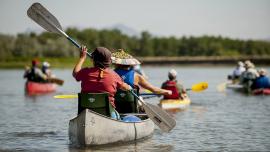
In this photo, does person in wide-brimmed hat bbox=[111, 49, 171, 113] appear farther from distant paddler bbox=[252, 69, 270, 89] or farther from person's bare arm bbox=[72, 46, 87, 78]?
distant paddler bbox=[252, 69, 270, 89]

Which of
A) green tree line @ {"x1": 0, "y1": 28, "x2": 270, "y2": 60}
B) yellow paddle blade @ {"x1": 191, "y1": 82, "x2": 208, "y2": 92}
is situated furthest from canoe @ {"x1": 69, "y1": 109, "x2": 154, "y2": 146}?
green tree line @ {"x1": 0, "y1": 28, "x2": 270, "y2": 60}

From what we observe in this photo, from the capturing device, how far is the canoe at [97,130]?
42.6 ft

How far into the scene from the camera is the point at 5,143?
1486 centimetres

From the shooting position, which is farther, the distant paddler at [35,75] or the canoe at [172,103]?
the distant paddler at [35,75]

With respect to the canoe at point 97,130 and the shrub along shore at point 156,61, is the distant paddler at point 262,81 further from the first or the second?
the shrub along shore at point 156,61

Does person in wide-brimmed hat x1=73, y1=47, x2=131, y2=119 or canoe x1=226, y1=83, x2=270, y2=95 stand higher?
person in wide-brimmed hat x1=73, y1=47, x2=131, y2=119

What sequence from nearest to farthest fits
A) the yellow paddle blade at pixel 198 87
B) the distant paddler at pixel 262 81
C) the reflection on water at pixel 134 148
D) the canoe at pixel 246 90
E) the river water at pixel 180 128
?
the reflection on water at pixel 134 148 → the river water at pixel 180 128 → the yellow paddle blade at pixel 198 87 → the canoe at pixel 246 90 → the distant paddler at pixel 262 81

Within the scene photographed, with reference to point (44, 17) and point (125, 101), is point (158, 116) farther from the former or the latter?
point (44, 17)

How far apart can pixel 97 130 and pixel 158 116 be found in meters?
2.33

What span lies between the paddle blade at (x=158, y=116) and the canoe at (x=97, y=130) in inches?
26.5

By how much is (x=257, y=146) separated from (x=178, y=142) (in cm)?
181

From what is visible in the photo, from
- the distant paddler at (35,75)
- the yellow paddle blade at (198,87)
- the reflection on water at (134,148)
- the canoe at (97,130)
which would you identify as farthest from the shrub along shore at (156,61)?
the canoe at (97,130)

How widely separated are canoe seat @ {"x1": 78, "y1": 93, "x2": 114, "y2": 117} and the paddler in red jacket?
9.10 metres

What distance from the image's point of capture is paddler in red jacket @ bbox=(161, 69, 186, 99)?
22.4 m
